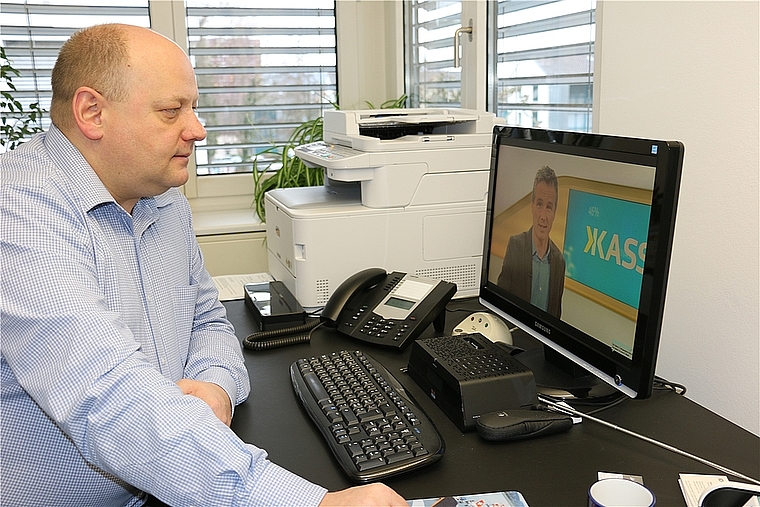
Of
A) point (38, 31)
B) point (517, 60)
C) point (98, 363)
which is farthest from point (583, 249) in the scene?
point (38, 31)

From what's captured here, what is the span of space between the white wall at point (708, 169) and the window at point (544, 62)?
0.42 meters

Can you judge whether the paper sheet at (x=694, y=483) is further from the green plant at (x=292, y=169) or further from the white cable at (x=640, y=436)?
the green plant at (x=292, y=169)

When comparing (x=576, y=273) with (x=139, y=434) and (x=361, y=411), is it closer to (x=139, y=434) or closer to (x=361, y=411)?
(x=361, y=411)

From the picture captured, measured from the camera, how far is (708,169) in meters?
1.43

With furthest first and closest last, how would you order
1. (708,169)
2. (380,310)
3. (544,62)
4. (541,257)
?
(544,62) < (380,310) < (708,169) < (541,257)

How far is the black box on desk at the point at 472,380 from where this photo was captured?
1.12 m

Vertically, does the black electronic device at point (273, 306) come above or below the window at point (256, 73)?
below

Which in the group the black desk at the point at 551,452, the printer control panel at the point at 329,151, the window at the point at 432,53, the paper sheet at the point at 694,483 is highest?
the window at the point at 432,53

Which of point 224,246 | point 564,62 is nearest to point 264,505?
point 564,62

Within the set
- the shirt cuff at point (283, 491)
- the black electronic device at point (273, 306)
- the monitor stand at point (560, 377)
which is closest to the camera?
the shirt cuff at point (283, 491)

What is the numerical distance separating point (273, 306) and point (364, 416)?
69 centimetres

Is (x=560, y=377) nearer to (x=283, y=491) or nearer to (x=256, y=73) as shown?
(x=283, y=491)

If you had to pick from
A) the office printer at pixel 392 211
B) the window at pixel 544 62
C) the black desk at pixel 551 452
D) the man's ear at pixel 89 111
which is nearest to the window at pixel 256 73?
the window at pixel 544 62

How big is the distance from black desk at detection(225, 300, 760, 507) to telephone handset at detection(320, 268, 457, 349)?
0.88 feet
